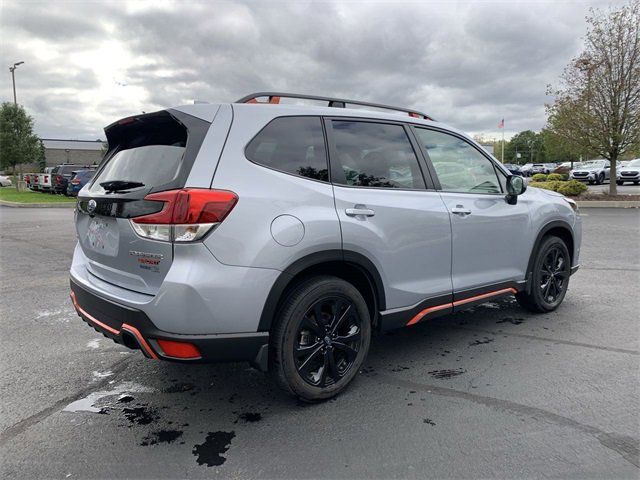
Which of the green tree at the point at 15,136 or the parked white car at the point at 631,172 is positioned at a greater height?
the green tree at the point at 15,136

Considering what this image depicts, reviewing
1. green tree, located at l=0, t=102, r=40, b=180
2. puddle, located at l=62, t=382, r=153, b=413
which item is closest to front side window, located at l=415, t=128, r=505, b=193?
puddle, located at l=62, t=382, r=153, b=413

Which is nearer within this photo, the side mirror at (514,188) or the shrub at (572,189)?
the side mirror at (514,188)

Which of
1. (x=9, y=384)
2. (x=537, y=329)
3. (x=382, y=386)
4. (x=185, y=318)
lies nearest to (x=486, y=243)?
(x=537, y=329)

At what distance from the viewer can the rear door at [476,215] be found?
155 inches

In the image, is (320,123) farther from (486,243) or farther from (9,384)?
(9,384)

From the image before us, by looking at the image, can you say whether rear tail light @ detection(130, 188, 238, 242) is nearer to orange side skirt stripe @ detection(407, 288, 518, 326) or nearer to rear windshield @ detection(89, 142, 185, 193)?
rear windshield @ detection(89, 142, 185, 193)

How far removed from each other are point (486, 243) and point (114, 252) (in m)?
2.92

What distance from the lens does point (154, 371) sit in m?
3.75

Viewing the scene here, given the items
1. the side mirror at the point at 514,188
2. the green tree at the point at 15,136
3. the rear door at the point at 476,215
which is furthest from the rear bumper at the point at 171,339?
the green tree at the point at 15,136

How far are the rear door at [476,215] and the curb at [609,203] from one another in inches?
577

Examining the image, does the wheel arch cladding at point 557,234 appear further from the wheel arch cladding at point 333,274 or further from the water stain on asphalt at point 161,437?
the water stain on asphalt at point 161,437

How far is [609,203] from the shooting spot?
56.6 feet

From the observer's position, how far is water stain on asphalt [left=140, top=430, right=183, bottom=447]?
9.05ft

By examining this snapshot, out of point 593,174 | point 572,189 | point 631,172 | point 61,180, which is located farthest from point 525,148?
point 61,180
